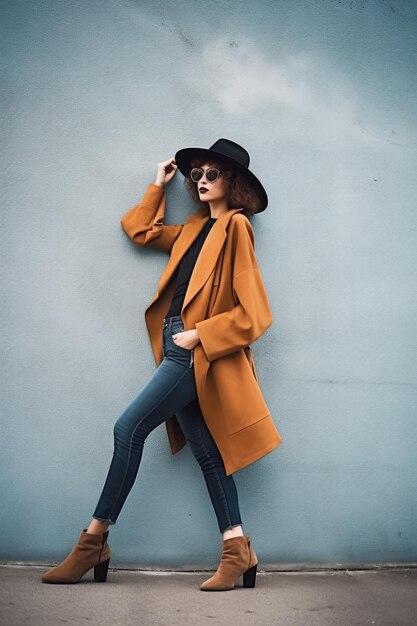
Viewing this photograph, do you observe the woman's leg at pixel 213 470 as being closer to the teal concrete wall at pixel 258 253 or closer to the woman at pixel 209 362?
the woman at pixel 209 362

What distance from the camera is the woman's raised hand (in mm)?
3434

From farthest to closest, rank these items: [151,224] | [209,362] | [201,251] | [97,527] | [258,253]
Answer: [258,253] → [151,224] → [201,251] → [209,362] → [97,527]

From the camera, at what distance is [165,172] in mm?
3469

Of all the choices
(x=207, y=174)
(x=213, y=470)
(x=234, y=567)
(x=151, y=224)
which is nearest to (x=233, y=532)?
(x=234, y=567)

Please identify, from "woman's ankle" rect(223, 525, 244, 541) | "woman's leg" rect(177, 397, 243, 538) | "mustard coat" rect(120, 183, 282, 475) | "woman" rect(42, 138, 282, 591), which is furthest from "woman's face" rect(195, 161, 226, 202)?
"woman's ankle" rect(223, 525, 244, 541)

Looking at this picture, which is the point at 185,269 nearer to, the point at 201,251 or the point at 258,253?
the point at 201,251

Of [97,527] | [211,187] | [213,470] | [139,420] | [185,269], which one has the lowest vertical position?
[97,527]

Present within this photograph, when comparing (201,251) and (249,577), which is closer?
(249,577)

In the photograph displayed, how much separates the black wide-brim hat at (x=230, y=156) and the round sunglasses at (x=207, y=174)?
0.06 meters

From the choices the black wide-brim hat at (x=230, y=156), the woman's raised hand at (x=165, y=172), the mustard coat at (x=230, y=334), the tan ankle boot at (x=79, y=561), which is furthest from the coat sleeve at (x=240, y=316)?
the tan ankle boot at (x=79, y=561)

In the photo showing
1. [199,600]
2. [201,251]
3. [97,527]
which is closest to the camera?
[199,600]

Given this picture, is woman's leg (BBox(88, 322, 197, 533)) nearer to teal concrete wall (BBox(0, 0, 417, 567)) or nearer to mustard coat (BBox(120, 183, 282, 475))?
mustard coat (BBox(120, 183, 282, 475))

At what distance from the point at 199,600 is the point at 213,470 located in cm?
56

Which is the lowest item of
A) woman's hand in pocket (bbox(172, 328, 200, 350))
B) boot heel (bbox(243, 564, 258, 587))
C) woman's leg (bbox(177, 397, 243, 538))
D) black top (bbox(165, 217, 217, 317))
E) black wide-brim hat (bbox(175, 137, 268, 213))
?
boot heel (bbox(243, 564, 258, 587))
